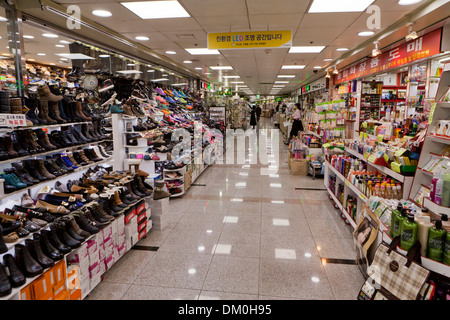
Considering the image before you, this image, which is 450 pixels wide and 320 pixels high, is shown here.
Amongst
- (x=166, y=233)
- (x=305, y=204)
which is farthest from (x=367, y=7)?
(x=166, y=233)

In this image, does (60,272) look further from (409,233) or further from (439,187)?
(439,187)

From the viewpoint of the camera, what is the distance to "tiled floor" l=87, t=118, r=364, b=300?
9.73 ft

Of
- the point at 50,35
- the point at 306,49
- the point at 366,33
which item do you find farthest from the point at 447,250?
the point at 306,49

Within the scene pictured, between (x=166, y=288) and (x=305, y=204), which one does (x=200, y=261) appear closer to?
(x=166, y=288)

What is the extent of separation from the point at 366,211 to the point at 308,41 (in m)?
4.15

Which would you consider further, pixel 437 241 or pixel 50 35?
pixel 50 35

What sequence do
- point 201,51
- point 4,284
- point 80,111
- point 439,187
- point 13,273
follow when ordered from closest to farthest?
1. point 4,284
2. point 13,273
3. point 439,187
4. point 80,111
5. point 201,51

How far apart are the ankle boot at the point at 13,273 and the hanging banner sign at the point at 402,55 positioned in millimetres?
6266

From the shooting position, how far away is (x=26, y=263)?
223 centimetres

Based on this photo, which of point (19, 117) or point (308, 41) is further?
point (308, 41)

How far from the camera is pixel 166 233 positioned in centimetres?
438

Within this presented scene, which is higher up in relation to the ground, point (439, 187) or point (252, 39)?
point (252, 39)

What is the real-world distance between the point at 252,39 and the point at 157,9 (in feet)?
5.66
